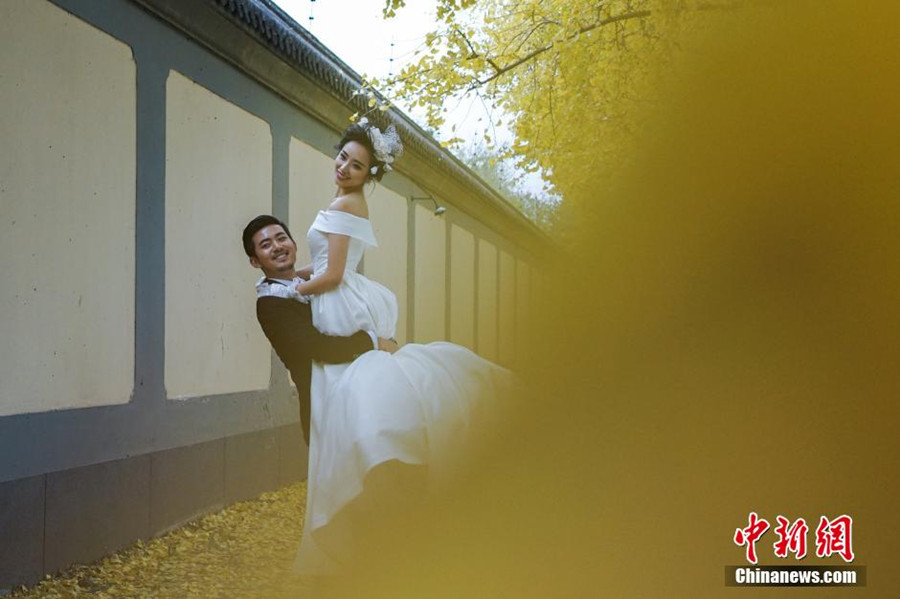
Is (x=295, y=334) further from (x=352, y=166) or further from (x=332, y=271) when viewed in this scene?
(x=352, y=166)

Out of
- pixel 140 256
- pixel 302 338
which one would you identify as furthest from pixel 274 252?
pixel 140 256

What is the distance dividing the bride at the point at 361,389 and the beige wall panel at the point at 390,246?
3.76 meters

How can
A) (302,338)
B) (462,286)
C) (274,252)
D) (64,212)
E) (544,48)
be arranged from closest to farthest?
(302,338)
(274,252)
(64,212)
(544,48)
(462,286)

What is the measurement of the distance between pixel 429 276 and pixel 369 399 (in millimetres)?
6445

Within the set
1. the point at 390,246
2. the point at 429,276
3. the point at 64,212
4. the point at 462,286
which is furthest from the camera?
the point at 462,286

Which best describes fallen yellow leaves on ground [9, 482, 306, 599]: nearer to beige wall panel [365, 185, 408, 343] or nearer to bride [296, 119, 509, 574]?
bride [296, 119, 509, 574]

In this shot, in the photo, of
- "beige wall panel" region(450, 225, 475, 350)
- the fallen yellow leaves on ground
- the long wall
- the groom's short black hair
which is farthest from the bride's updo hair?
"beige wall panel" region(450, 225, 475, 350)

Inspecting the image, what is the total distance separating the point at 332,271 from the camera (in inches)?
133

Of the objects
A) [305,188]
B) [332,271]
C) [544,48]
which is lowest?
[332,271]

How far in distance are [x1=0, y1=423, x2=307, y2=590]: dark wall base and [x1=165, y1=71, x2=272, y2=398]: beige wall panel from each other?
1.23 ft

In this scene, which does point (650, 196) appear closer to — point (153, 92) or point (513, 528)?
point (513, 528)

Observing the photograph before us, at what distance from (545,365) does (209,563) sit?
6.29ft

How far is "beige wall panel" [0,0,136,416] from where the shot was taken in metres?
3.47

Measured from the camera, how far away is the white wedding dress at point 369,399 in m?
3.05
